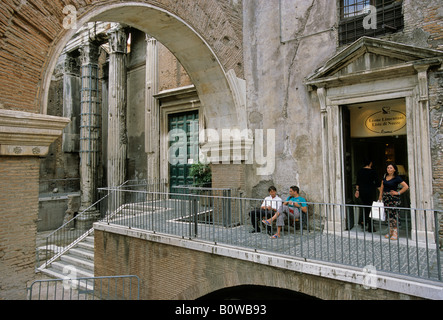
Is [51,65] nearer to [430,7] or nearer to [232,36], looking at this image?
[232,36]

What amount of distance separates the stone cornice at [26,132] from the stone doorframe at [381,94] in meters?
4.62

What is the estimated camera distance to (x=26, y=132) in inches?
163

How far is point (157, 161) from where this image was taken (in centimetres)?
1217

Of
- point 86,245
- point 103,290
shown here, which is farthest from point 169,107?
point 103,290

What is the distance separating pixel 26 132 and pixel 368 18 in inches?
275

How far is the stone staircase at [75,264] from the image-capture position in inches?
340

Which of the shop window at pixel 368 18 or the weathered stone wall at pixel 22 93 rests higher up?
the shop window at pixel 368 18

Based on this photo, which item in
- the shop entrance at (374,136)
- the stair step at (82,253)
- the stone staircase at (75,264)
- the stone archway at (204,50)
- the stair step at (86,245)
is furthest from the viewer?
the stair step at (86,245)

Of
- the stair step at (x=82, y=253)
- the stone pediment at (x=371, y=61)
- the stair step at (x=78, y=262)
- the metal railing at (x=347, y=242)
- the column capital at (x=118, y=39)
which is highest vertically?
the column capital at (x=118, y=39)

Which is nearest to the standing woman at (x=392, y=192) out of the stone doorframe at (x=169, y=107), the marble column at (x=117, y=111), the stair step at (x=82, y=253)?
the stone doorframe at (x=169, y=107)

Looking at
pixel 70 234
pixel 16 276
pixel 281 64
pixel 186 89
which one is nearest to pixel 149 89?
pixel 186 89

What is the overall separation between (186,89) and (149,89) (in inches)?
82.7

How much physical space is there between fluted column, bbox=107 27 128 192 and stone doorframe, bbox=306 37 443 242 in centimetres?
→ 840

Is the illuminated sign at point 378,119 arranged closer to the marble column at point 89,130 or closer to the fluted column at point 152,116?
the fluted column at point 152,116
